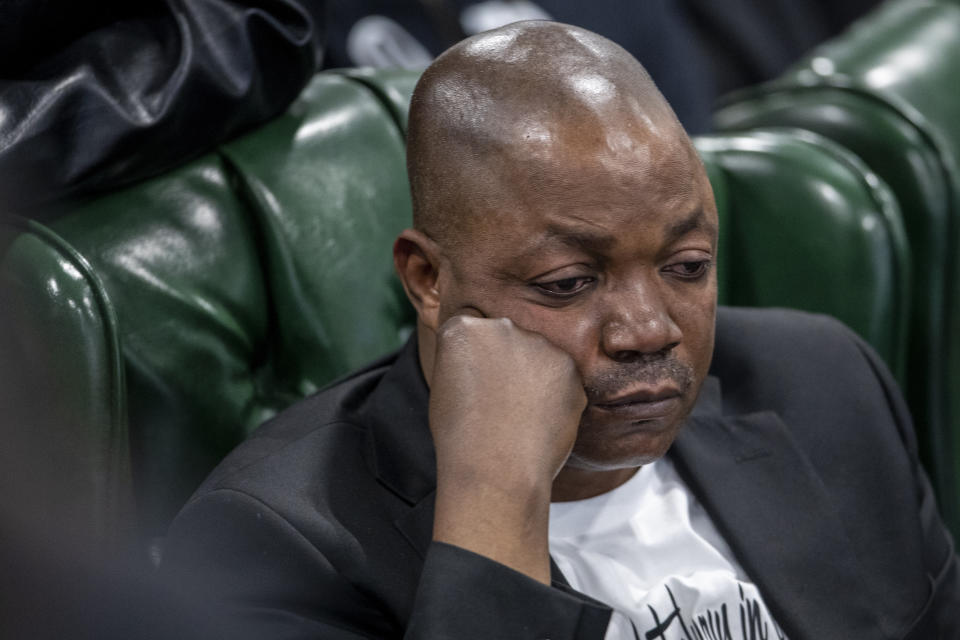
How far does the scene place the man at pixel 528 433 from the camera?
83cm

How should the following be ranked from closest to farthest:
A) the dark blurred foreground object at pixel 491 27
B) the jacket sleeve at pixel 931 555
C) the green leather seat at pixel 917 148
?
the jacket sleeve at pixel 931 555
the green leather seat at pixel 917 148
the dark blurred foreground object at pixel 491 27

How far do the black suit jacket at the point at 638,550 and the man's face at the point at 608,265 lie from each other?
0.13 m

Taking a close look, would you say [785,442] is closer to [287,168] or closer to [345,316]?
[345,316]

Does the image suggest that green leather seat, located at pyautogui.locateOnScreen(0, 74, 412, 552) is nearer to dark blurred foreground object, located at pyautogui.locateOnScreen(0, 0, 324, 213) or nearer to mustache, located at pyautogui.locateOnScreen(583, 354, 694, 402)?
dark blurred foreground object, located at pyautogui.locateOnScreen(0, 0, 324, 213)

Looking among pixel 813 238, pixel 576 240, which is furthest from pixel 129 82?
pixel 813 238

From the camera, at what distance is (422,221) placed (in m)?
0.93

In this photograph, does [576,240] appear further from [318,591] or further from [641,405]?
[318,591]

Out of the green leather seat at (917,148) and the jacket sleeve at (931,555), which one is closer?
the jacket sleeve at (931,555)

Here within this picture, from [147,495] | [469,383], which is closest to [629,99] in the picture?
[469,383]

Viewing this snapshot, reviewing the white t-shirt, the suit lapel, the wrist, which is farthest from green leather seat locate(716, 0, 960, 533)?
the wrist

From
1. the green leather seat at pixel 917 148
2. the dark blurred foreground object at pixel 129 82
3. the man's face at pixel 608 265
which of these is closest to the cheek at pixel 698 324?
the man's face at pixel 608 265

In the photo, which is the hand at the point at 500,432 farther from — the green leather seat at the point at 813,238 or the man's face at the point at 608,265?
the green leather seat at the point at 813,238

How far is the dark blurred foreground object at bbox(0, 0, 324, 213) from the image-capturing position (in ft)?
3.17

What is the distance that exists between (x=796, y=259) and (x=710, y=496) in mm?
457
